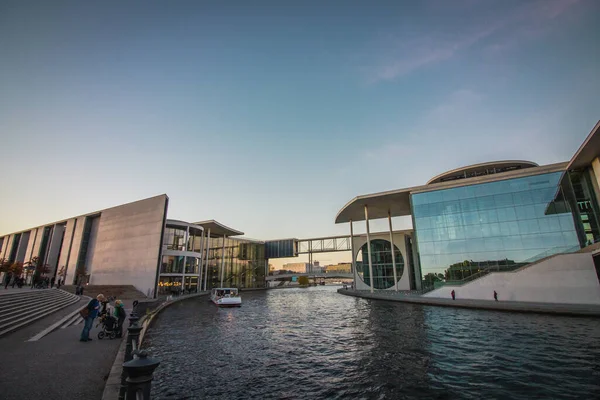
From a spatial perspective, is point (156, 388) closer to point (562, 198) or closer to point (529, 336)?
point (529, 336)

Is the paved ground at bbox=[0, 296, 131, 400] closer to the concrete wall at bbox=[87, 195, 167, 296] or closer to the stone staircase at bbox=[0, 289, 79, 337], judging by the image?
the stone staircase at bbox=[0, 289, 79, 337]

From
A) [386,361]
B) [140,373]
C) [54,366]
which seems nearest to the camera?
[140,373]

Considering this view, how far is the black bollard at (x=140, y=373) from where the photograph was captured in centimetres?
335

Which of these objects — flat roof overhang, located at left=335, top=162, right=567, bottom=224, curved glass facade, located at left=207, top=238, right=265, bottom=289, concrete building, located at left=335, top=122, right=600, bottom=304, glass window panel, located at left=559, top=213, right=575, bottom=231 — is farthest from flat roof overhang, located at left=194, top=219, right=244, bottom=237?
glass window panel, located at left=559, top=213, right=575, bottom=231

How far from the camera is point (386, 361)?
1043 centimetres

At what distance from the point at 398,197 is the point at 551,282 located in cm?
2072

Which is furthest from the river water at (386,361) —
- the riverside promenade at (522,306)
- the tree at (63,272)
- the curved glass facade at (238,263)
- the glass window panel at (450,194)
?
the tree at (63,272)

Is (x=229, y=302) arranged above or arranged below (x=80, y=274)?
below

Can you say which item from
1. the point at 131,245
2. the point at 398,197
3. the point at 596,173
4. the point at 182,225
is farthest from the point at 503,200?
the point at 131,245

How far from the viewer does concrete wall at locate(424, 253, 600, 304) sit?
911 inches

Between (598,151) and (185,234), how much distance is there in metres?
58.8

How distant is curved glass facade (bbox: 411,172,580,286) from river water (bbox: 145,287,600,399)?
45.5 ft

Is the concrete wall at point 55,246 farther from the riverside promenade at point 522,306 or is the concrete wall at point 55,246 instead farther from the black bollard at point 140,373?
the black bollard at point 140,373

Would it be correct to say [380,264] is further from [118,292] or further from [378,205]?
[118,292]
